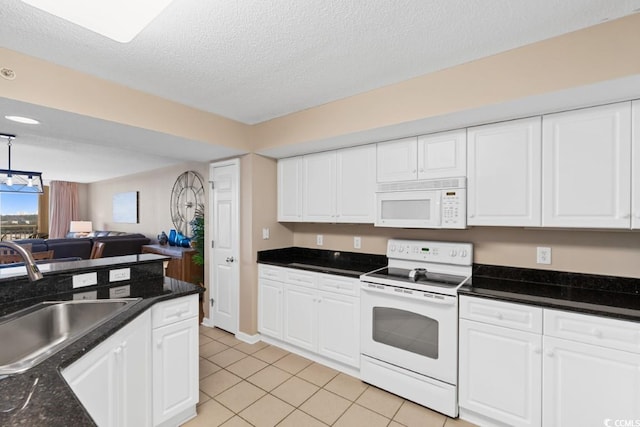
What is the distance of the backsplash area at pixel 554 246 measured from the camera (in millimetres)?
1987

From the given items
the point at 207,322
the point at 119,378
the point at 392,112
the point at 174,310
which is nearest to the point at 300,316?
the point at 174,310

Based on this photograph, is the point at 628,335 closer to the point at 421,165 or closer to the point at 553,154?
the point at 553,154

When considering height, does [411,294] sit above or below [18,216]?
below

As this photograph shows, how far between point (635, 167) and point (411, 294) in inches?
59.9

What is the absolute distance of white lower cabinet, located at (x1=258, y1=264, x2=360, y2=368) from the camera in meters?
2.61

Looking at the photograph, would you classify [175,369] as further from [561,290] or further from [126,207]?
[126,207]

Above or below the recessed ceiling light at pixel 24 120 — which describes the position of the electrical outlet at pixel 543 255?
below

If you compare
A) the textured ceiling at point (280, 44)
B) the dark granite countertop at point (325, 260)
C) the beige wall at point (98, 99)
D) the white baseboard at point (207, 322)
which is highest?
the textured ceiling at point (280, 44)

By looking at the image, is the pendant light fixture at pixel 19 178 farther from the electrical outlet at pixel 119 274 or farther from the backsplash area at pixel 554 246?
the backsplash area at pixel 554 246

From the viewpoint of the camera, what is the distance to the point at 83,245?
205 inches

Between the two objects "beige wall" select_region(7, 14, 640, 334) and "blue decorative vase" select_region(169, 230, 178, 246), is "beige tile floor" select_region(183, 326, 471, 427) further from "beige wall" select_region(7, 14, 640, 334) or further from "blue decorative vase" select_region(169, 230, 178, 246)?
"blue decorative vase" select_region(169, 230, 178, 246)

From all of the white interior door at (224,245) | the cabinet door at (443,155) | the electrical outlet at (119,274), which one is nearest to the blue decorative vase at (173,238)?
the white interior door at (224,245)

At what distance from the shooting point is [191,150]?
122 inches

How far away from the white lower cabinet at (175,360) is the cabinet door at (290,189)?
1.51 metres
